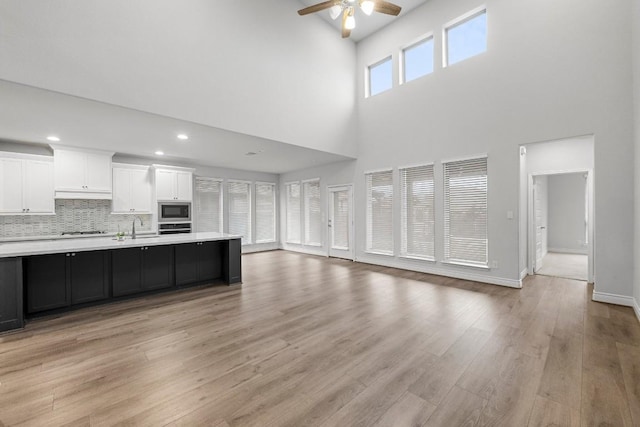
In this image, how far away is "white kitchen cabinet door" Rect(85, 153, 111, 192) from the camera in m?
5.55

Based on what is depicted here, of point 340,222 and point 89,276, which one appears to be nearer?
point 89,276

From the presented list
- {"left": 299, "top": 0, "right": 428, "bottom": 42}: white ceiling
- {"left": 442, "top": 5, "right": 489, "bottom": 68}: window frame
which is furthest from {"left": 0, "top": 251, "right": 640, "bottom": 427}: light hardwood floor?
{"left": 299, "top": 0, "right": 428, "bottom": 42}: white ceiling

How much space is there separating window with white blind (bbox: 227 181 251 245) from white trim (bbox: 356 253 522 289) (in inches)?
152

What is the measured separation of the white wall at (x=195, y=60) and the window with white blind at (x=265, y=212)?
3.67 metres

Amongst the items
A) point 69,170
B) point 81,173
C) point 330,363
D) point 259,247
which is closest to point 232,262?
point 330,363

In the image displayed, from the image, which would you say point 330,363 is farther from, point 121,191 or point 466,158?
point 121,191

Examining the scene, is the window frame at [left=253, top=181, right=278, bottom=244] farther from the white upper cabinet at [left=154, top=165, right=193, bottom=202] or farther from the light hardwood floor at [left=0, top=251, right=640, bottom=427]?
the light hardwood floor at [left=0, top=251, right=640, bottom=427]

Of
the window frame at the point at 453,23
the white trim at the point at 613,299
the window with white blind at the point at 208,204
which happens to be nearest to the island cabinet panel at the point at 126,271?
the window with white blind at the point at 208,204

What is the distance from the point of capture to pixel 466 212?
5.05m

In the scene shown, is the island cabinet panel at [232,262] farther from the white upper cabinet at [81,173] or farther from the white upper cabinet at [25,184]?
the white upper cabinet at [25,184]

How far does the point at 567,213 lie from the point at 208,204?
35.4 ft

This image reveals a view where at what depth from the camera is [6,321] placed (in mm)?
2951

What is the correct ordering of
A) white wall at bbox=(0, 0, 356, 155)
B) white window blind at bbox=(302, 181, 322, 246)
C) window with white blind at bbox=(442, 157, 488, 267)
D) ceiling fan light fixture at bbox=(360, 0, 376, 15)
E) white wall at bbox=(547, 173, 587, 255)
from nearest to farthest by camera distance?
white wall at bbox=(0, 0, 356, 155)
ceiling fan light fixture at bbox=(360, 0, 376, 15)
window with white blind at bbox=(442, 157, 488, 267)
white wall at bbox=(547, 173, 587, 255)
white window blind at bbox=(302, 181, 322, 246)

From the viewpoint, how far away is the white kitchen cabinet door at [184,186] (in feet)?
21.8
